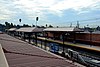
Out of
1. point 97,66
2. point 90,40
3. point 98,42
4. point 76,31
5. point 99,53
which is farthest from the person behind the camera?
point 76,31

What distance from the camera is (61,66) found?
7.16 meters

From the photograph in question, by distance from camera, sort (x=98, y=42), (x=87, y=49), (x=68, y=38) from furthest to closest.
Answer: (x=68, y=38)
(x=98, y=42)
(x=87, y=49)

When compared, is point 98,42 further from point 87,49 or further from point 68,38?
point 68,38

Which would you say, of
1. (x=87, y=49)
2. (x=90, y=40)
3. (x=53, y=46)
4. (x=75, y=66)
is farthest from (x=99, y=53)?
(x=75, y=66)

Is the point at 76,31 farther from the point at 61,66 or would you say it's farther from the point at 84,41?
the point at 61,66

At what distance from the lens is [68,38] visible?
Answer: 3525 centimetres

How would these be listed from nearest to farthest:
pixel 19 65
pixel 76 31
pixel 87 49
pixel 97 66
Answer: pixel 19 65, pixel 97 66, pixel 87 49, pixel 76 31

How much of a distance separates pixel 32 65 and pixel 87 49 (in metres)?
16.7

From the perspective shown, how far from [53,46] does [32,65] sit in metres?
14.3

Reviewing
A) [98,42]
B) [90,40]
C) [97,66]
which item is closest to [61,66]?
[97,66]

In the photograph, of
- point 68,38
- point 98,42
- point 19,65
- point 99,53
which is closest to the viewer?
point 19,65

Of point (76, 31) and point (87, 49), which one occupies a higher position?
point (76, 31)

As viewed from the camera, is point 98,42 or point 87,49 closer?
point 87,49

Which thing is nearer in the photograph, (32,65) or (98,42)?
(32,65)
